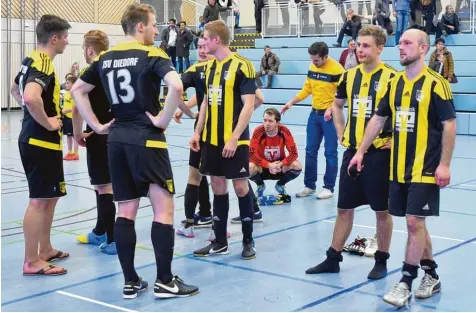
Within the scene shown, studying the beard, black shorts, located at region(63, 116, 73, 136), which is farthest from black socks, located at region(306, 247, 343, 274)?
black shorts, located at region(63, 116, 73, 136)

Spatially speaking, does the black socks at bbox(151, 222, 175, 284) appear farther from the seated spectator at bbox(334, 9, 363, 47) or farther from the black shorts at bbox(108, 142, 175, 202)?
the seated spectator at bbox(334, 9, 363, 47)

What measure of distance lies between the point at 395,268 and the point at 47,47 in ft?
10.8

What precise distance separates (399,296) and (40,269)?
108 inches

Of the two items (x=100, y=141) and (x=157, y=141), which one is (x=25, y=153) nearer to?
(x=100, y=141)

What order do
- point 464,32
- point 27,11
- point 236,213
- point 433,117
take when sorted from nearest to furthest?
point 433,117
point 236,213
point 464,32
point 27,11

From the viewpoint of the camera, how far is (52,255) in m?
5.76

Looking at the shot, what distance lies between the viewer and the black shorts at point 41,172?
5.32m

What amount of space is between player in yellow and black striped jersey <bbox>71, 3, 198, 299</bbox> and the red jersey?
3.78 metres

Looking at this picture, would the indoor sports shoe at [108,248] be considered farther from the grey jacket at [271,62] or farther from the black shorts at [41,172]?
the grey jacket at [271,62]

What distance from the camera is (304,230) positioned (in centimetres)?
681

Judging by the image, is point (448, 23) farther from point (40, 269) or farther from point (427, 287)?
point (40, 269)

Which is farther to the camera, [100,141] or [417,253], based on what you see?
[100,141]

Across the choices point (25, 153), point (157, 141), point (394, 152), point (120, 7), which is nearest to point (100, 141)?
point (25, 153)


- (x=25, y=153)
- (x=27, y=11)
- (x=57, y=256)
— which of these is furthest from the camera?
(x=27, y=11)
